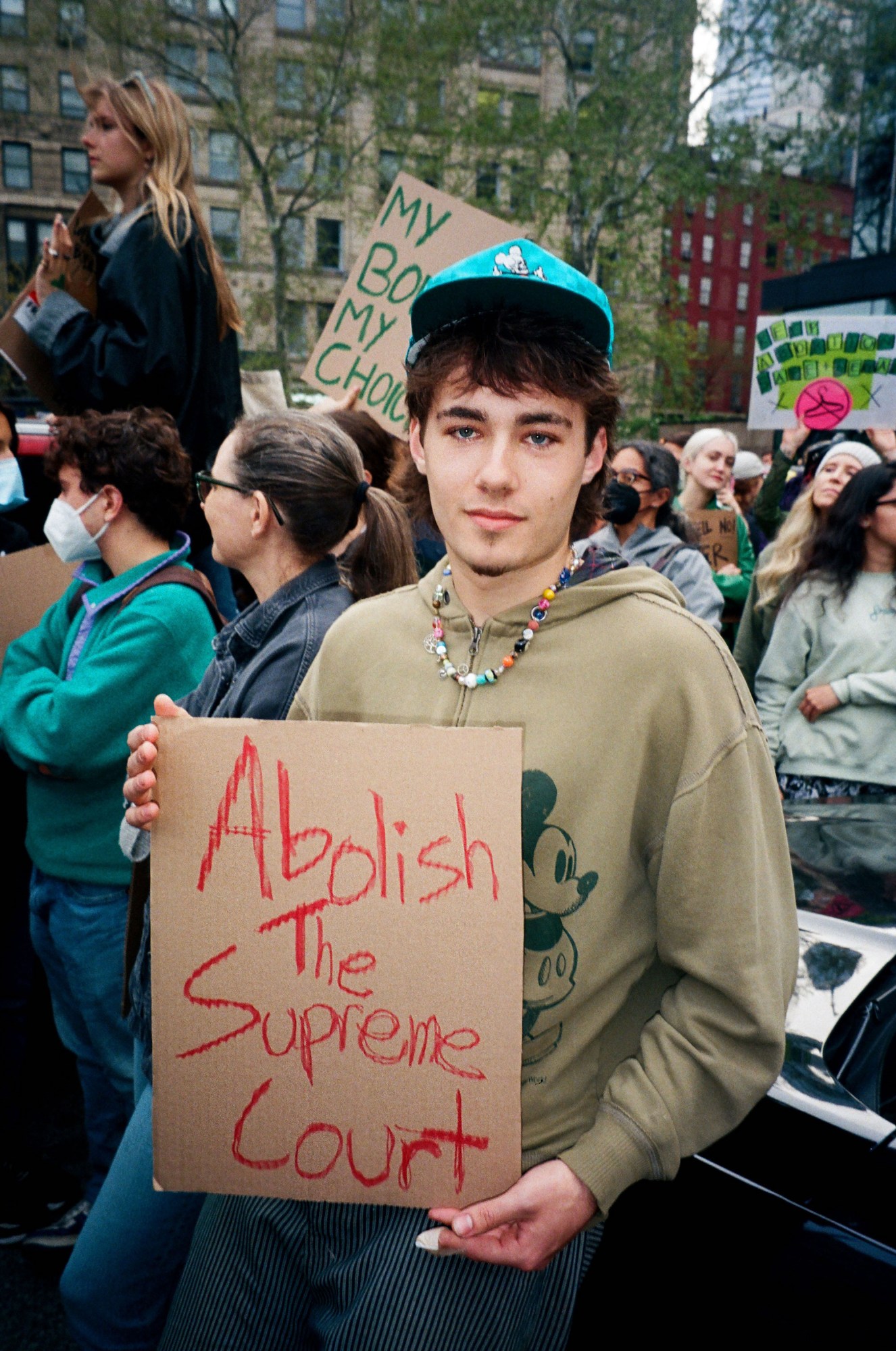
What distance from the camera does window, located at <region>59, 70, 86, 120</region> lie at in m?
37.9

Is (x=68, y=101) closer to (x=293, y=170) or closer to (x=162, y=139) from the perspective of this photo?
(x=293, y=170)

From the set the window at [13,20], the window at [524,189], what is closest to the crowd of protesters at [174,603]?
the window at [524,189]

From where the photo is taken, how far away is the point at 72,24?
29.4 m

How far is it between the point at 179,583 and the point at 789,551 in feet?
8.89

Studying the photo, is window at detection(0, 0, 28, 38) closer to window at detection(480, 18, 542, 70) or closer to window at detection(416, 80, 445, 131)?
window at detection(416, 80, 445, 131)

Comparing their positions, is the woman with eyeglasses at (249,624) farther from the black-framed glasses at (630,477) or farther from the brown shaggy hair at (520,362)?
the black-framed glasses at (630,477)

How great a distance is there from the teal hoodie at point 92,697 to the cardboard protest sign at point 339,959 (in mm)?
1224

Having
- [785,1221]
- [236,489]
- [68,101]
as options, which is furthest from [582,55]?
[785,1221]

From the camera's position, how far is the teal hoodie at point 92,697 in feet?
8.36

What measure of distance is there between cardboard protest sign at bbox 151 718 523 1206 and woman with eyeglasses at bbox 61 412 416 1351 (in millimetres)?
252

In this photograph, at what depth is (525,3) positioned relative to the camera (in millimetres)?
26219

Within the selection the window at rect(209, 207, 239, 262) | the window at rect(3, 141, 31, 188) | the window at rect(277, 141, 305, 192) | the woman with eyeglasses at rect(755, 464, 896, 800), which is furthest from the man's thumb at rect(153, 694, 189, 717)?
the window at rect(3, 141, 31, 188)

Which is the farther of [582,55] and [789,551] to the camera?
[582,55]

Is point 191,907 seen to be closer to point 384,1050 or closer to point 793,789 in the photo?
point 384,1050
